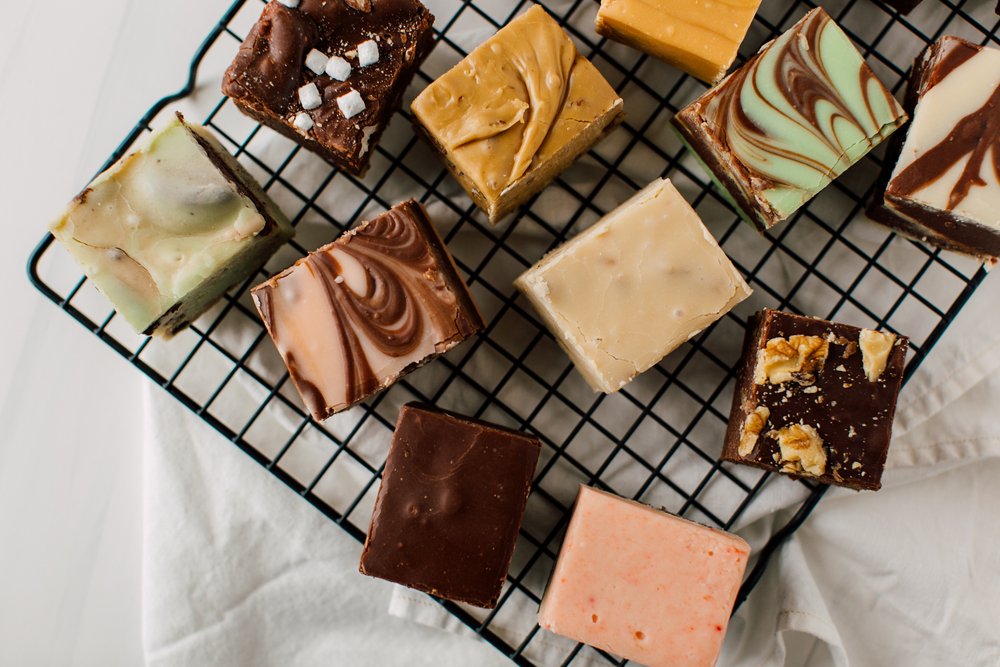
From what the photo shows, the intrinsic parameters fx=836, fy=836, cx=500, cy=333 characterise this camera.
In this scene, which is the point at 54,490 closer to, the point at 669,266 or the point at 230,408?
the point at 230,408

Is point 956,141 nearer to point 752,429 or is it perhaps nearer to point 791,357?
point 791,357

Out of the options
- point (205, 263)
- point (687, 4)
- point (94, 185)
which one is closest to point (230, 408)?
point (205, 263)

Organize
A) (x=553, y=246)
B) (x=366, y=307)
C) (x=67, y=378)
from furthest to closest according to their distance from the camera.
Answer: (x=67, y=378)
(x=553, y=246)
(x=366, y=307)

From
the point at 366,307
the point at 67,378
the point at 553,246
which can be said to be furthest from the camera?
the point at 67,378

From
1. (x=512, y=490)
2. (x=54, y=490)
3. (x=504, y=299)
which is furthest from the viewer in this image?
(x=54, y=490)

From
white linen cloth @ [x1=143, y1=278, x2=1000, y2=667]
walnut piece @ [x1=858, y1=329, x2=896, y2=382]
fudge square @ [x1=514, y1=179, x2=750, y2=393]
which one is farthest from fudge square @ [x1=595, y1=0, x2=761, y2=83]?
white linen cloth @ [x1=143, y1=278, x2=1000, y2=667]

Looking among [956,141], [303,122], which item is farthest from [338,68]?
[956,141]

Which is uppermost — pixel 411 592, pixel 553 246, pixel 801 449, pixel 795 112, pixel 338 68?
pixel 338 68

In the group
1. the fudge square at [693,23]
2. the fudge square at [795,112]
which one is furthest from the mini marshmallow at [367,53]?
the fudge square at [795,112]

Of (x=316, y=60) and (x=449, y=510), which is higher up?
(x=316, y=60)
